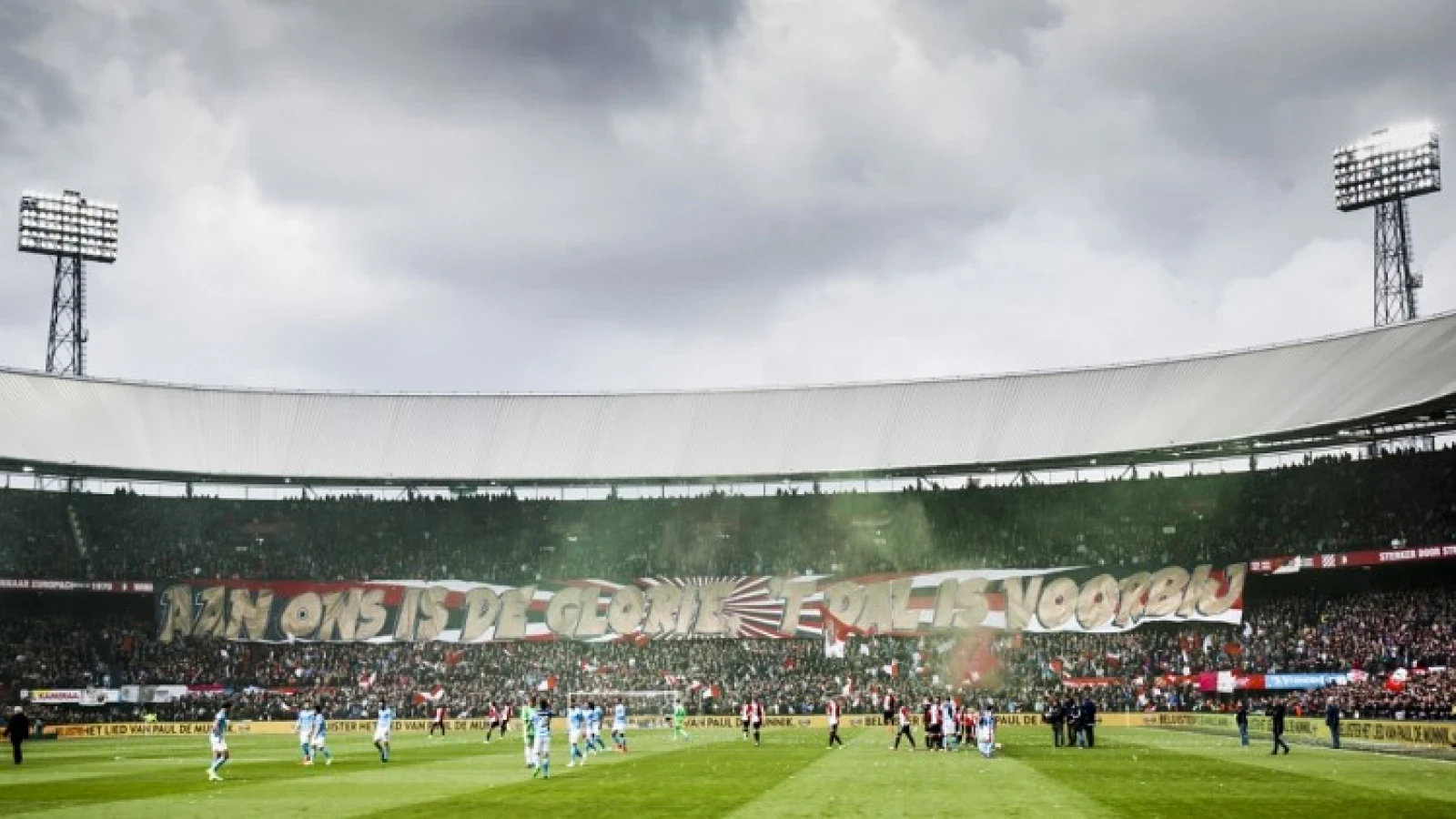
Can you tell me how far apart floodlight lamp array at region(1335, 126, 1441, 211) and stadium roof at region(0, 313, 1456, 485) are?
Result: 1000 centimetres

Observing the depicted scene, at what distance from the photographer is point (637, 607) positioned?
86562 millimetres

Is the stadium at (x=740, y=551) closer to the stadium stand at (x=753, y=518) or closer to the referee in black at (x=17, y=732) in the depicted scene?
the stadium stand at (x=753, y=518)

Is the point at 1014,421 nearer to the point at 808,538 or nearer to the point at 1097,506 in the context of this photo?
the point at 1097,506

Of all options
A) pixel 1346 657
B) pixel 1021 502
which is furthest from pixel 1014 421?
pixel 1346 657

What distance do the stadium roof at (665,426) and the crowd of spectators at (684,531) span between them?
3.79 meters

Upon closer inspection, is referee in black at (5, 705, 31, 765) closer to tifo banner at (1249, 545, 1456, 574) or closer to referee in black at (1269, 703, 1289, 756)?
referee in black at (1269, 703, 1289, 756)

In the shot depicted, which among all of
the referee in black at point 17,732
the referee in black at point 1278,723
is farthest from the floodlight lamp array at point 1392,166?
the referee in black at point 17,732

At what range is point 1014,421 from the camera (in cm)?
8506

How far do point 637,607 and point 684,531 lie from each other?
702 cm

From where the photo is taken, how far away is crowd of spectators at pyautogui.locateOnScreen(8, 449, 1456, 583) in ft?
255

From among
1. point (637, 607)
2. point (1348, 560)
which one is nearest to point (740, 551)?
point (637, 607)

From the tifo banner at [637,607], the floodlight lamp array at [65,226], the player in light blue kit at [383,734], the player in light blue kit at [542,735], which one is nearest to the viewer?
the player in light blue kit at [542,735]

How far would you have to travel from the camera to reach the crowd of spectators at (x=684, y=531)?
7788cm

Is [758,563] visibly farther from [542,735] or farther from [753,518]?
[542,735]
